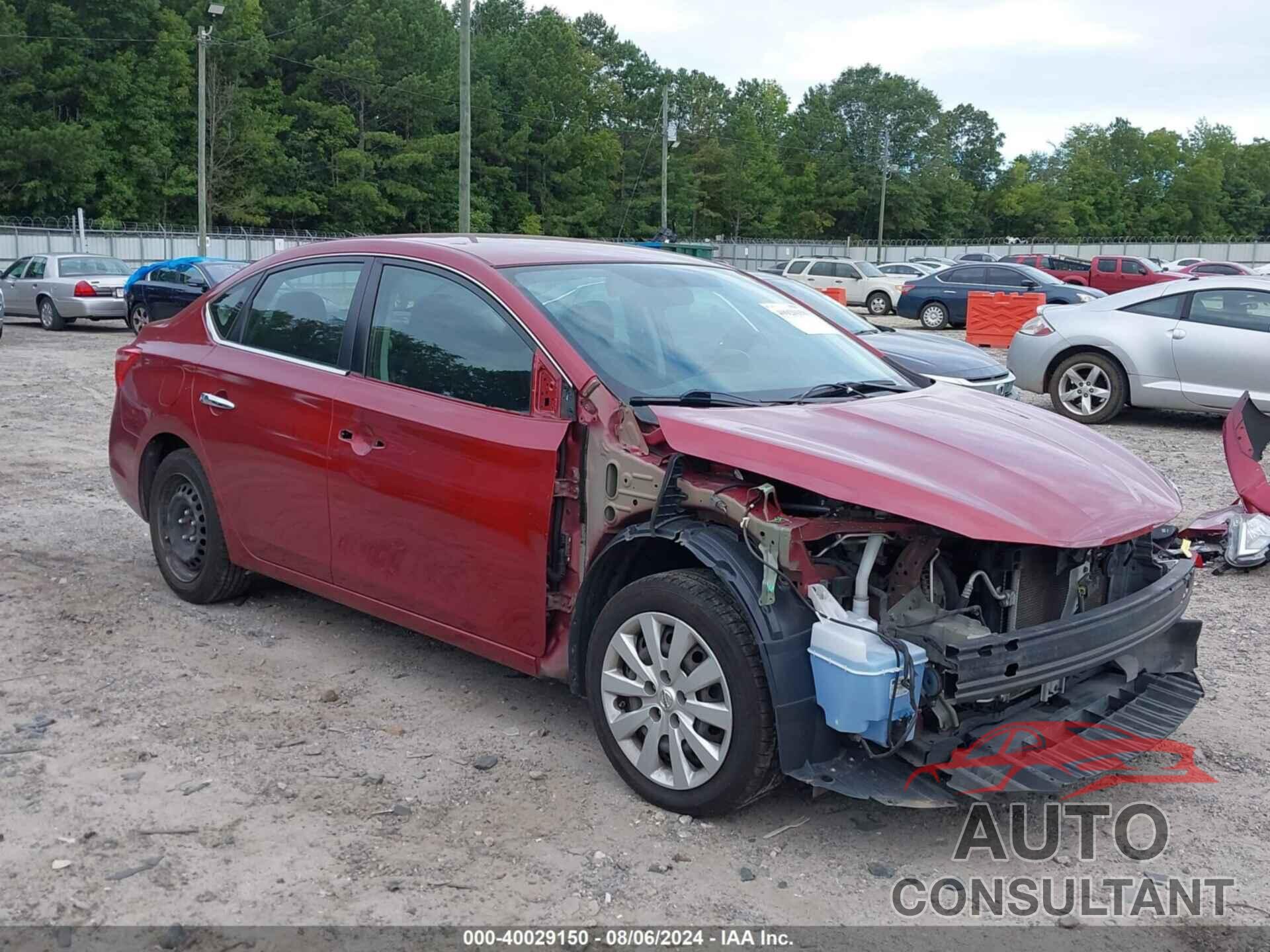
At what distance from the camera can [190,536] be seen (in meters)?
5.53

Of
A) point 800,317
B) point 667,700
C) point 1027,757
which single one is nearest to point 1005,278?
point 800,317

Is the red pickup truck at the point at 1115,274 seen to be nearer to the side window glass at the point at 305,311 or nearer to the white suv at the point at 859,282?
the white suv at the point at 859,282

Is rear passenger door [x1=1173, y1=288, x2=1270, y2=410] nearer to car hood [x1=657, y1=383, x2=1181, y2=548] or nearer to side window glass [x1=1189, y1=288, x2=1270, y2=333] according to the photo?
side window glass [x1=1189, y1=288, x2=1270, y2=333]

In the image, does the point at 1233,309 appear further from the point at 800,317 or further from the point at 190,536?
the point at 190,536

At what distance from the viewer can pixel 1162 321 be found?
1125 centimetres

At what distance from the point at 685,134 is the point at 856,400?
92.4m

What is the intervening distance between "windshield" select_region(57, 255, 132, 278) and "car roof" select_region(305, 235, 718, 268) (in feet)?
64.4

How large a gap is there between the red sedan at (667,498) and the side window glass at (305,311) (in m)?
0.02

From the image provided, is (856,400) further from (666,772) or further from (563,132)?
(563,132)

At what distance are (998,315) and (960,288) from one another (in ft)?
13.8

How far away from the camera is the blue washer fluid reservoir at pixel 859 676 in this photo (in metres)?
3.22

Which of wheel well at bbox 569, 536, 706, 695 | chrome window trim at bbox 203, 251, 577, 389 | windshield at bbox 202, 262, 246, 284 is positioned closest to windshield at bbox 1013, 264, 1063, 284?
windshield at bbox 202, 262, 246, 284

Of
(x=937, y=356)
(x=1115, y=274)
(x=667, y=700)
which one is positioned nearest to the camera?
(x=667, y=700)

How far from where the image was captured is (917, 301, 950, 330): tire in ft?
87.6
